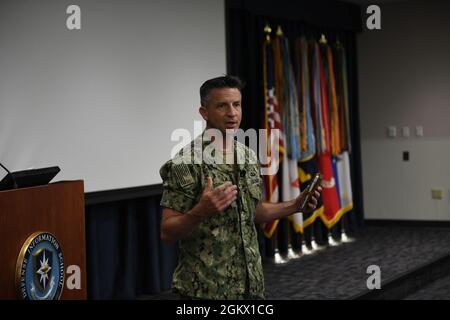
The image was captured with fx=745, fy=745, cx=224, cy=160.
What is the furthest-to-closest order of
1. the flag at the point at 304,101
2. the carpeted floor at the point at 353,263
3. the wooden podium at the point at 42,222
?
the flag at the point at 304,101, the carpeted floor at the point at 353,263, the wooden podium at the point at 42,222

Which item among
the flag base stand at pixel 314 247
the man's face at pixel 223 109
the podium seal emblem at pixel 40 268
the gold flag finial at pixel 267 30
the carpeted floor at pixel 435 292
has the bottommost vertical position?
the carpeted floor at pixel 435 292

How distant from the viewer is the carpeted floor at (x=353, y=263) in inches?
211

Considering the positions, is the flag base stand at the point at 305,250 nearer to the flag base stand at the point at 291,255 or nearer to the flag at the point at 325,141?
the flag base stand at the point at 291,255

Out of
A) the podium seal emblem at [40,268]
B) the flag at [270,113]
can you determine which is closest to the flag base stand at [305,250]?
the flag at [270,113]

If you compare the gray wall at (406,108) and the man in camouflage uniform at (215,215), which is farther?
the gray wall at (406,108)

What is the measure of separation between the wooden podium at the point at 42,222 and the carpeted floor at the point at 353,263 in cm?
191

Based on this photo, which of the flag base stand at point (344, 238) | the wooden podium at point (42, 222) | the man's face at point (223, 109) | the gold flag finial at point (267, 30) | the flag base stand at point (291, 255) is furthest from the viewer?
the flag base stand at point (344, 238)

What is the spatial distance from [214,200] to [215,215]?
0.20 m

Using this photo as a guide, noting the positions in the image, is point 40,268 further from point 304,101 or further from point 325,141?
point 325,141

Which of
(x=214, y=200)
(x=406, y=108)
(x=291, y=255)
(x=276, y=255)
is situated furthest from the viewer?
(x=406, y=108)

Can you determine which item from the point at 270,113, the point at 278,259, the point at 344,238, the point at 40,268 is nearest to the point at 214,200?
the point at 40,268

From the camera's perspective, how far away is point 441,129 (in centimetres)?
814

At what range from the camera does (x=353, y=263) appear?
632cm
